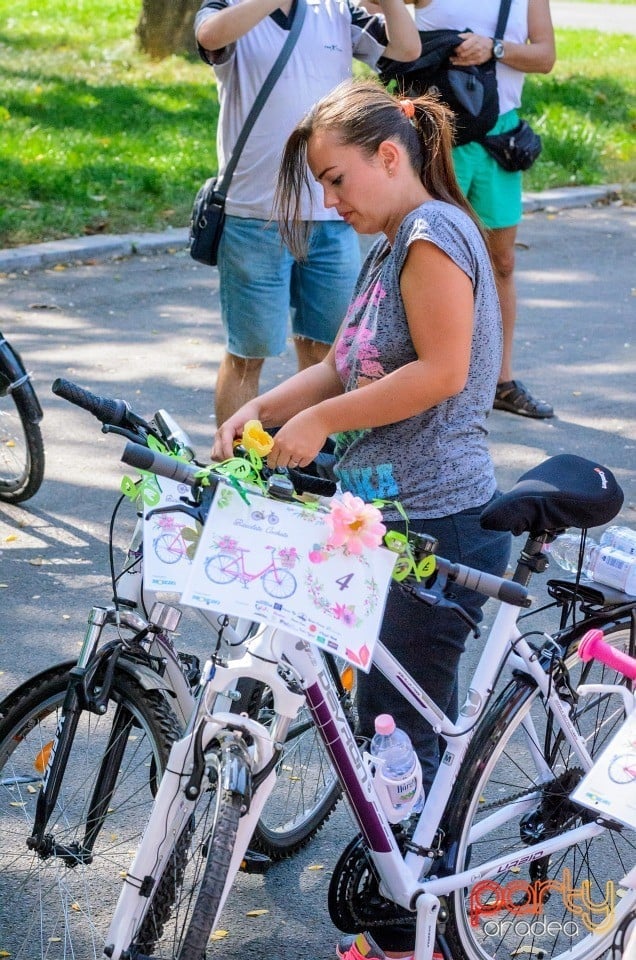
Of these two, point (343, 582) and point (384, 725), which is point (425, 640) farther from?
point (343, 582)

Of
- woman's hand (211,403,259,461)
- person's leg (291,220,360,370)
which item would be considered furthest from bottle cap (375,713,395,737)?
person's leg (291,220,360,370)

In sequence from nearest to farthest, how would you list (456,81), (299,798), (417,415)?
(417,415)
(299,798)
(456,81)

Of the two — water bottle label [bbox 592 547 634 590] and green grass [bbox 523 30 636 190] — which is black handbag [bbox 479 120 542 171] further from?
green grass [bbox 523 30 636 190]

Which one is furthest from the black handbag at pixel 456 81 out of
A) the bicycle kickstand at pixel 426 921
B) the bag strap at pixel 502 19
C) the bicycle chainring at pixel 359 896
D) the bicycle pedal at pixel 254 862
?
the bicycle kickstand at pixel 426 921

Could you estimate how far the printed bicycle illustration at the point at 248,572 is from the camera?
2137 mm

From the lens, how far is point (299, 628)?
2.14 meters

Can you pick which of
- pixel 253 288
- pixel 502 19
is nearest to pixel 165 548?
pixel 253 288

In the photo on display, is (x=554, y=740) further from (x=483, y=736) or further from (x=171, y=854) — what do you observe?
(x=171, y=854)

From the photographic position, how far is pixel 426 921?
262 centimetres

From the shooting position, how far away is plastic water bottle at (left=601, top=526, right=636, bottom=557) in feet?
9.21

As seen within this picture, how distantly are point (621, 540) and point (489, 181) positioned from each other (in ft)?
11.6

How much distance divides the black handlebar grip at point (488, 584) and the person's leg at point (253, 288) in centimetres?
241

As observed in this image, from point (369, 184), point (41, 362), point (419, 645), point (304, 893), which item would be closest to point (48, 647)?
point (304, 893)

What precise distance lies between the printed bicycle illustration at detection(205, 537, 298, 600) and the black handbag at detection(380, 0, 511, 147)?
155 inches
